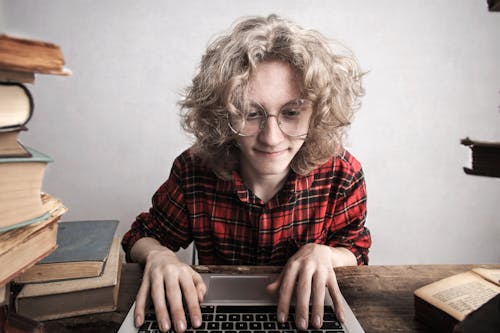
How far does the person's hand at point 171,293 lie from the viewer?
2.09 ft

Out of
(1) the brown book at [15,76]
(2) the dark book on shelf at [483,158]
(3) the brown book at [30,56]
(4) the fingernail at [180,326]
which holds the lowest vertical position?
(4) the fingernail at [180,326]

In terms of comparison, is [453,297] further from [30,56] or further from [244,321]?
[30,56]

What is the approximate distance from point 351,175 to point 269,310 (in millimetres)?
617

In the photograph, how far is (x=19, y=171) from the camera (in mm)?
458

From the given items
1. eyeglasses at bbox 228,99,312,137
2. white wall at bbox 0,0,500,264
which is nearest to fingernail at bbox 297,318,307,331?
eyeglasses at bbox 228,99,312,137

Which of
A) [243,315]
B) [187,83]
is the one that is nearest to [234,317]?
[243,315]

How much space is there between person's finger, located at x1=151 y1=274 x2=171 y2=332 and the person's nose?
415 mm

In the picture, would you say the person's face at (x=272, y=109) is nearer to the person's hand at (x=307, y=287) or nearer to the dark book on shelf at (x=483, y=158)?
the person's hand at (x=307, y=287)

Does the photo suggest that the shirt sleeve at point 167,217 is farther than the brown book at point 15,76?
Yes

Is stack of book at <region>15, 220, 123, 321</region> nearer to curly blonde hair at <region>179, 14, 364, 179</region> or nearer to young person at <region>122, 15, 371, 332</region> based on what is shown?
young person at <region>122, 15, 371, 332</region>

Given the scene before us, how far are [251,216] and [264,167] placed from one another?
217 millimetres

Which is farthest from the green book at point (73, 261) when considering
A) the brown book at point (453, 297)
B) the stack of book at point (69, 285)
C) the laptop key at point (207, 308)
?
the brown book at point (453, 297)

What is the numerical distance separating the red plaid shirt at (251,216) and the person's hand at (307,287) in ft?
1.20

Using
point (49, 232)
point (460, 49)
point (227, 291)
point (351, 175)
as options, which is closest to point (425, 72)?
point (460, 49)
